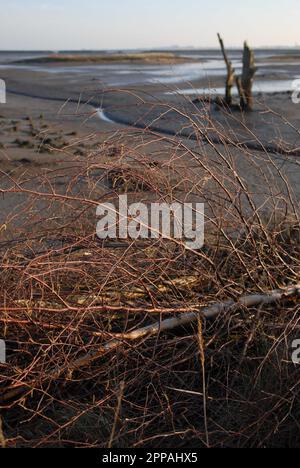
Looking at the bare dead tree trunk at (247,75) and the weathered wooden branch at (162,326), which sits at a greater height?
the bare dead tree trunk at (247,75)

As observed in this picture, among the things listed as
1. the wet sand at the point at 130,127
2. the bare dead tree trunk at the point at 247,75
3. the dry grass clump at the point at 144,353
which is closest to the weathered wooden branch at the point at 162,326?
the dry grass clump at the point at 144,353

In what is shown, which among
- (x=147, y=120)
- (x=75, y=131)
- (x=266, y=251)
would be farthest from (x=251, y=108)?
(x=266, y=251)

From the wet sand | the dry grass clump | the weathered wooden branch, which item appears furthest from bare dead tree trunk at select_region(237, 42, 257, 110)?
the weathered wooden branch

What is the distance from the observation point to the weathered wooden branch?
2816mm

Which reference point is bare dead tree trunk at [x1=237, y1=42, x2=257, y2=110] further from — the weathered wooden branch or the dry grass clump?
the weathered wooden branch

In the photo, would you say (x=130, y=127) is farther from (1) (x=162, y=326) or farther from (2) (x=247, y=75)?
(2) (x=247, y=75)

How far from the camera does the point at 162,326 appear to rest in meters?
2.99

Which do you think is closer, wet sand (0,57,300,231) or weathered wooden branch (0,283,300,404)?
weathered wooden branch (0,283,300,404)

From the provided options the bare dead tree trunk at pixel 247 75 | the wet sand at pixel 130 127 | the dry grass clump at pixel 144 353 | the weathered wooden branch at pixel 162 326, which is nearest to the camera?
the dry grass clump at pixel 144 353

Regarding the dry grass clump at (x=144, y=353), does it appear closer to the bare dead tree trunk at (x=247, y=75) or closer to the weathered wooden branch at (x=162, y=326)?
the weathered wooden branch at (x=162, y=326)

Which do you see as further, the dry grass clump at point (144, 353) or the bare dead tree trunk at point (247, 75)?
the bare dead tree trunk at point (247, 75)

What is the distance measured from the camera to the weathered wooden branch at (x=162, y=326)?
2.82 metres

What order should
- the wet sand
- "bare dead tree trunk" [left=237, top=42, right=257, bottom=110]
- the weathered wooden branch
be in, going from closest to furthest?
the weathered wooden branch
the wet sand
"bare dead tree trunk" [left=237, top=42, right=257, bottom=110]
